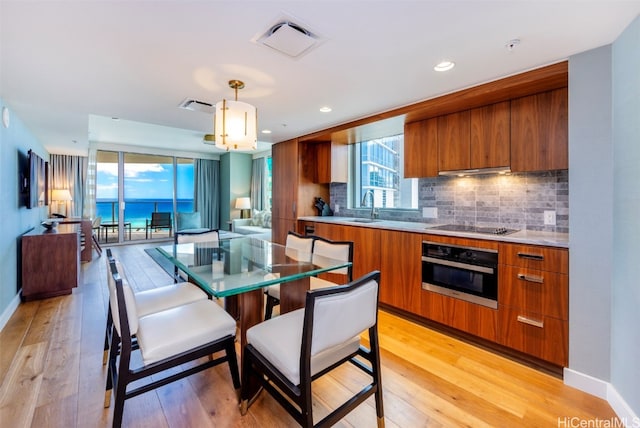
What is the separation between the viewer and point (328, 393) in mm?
1805

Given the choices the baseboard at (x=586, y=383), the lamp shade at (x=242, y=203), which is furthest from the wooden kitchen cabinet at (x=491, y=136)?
the lamp shade at (x=242, y=203)

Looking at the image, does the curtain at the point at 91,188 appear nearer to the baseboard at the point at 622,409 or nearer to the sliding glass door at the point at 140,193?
the sliding glass door at the point at 140,193

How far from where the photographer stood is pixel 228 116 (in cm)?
202

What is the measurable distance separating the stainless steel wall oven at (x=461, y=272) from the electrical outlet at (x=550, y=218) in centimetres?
63

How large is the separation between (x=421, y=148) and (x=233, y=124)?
1.96 meters

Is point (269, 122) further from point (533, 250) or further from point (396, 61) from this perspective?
point (533, 250)

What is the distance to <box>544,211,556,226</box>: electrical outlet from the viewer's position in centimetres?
237

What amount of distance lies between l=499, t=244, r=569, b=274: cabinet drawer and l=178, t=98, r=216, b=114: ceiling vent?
296 cm

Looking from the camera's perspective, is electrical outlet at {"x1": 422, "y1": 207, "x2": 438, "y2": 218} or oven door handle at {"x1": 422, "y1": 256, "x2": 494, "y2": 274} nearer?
oven door handle at {"x1": 422, "y1": 256, "x2": 494, "y2": 274}

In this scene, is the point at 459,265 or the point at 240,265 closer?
the point at 240,265

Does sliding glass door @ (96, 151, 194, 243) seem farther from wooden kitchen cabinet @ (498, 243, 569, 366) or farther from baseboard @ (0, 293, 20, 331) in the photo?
wooden kitchen cabinet @ (498, 243, 569, 366)

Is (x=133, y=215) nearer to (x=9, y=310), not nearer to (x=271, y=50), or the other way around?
(x=9, y=310)

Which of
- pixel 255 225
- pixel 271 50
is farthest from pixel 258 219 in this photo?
pixel 271 50

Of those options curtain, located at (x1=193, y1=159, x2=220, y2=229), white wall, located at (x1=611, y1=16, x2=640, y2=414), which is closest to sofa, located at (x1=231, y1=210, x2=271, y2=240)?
curtain, located at (x1=193, y1=159, x2=220, y2=229)
